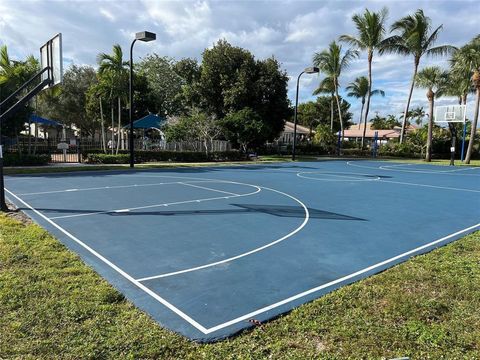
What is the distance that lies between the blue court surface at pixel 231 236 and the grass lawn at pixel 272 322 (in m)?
0.27

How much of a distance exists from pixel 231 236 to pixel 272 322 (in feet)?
11.2

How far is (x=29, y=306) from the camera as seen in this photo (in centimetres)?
411

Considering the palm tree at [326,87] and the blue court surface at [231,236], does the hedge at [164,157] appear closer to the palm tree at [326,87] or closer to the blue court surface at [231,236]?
the blue court surface at [231,236]

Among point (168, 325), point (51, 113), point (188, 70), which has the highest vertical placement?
point (188, 70)

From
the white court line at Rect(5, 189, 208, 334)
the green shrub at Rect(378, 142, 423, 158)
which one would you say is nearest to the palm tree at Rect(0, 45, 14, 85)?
the white court line at Rect(5, 189, 208, 334)

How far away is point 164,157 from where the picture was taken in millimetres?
27125

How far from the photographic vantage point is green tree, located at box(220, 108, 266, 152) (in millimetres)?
30172

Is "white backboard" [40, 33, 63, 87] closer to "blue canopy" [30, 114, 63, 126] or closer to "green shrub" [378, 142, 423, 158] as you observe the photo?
"blue canopy" [30, 114, 63, 126]

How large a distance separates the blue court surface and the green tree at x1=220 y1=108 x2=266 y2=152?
16253 millimetres

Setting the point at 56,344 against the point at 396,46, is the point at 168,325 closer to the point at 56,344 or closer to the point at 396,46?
the point at 56,344

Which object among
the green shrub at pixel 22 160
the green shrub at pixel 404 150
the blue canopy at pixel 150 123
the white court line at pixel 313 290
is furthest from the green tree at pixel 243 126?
the white court line at pixel 313 290

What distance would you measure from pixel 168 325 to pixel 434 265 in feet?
13.7

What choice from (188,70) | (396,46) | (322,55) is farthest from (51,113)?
(396,46)

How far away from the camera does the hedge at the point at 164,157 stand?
23.0 metres
